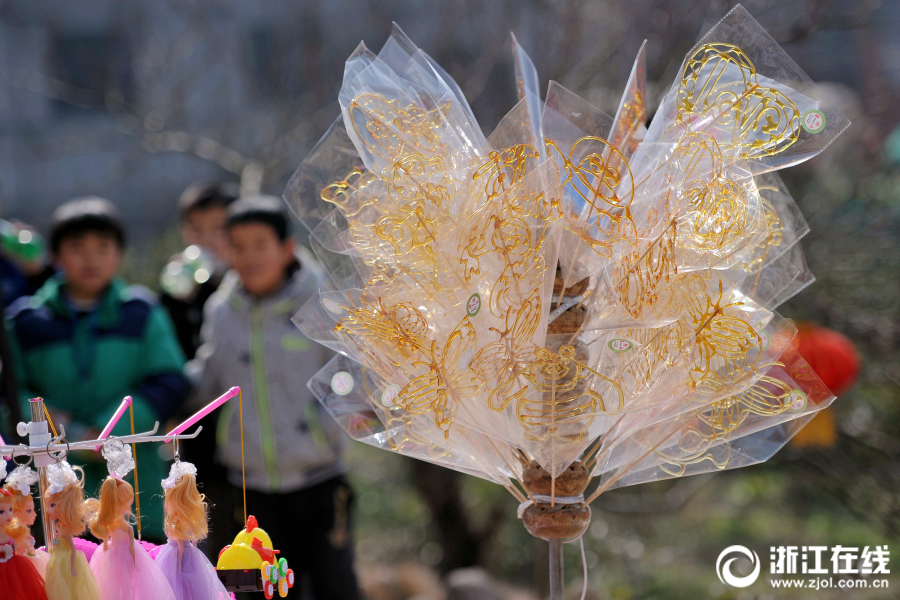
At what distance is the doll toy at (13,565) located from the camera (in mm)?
1053

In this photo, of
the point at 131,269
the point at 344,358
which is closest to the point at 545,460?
the point at 344,358

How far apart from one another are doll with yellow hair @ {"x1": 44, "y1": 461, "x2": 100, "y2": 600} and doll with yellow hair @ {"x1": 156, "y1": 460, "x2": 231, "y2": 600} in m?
0.10

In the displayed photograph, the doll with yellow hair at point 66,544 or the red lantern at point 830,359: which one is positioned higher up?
the red lantern at point 830,359

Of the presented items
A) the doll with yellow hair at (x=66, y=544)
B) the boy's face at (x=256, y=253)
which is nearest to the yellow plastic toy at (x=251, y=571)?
the doll with yellow hair at (x=66, y=544)

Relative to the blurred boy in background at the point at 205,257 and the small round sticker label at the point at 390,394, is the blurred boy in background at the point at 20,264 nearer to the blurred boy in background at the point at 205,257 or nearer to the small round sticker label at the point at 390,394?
the blurred boy in background at the point at 205,257

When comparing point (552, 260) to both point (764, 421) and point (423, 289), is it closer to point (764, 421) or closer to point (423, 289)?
point (423, 289)

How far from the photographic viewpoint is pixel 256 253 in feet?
7.95

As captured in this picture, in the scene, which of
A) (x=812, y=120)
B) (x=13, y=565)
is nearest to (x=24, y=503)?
(x=13, y=565)

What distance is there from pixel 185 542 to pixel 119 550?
0.09 m

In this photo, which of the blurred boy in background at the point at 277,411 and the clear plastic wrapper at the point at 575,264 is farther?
the blurred boy in background at the point at 277,411

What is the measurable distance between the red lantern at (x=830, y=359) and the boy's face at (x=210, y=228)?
78.1 inches

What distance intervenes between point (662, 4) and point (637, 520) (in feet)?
7.31

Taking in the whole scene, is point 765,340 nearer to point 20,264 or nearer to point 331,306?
point 331,306

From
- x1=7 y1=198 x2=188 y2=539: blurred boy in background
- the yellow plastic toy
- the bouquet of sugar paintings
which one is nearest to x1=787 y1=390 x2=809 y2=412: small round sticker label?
the bouquet of sugar paintings
